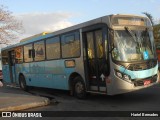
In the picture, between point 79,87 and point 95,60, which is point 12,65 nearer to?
point 79,87

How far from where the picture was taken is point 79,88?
47.0 feet

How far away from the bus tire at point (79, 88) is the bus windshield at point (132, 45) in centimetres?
249

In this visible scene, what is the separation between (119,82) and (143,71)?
1117mm

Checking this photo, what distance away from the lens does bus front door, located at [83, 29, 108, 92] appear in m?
12.7

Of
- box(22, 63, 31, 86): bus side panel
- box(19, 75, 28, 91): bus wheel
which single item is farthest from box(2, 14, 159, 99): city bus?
box(19, 75, 28, 91): bus wheel

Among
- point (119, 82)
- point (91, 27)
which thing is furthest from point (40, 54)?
point (119, 82)

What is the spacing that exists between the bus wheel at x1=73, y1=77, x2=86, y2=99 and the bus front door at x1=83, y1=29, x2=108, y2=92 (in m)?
0.53

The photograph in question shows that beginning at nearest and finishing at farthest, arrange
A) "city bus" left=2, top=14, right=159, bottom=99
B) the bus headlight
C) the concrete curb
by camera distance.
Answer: the bus headlight → "city bus" left=2, top=14, right=159, bottom=99 → the concrete curb

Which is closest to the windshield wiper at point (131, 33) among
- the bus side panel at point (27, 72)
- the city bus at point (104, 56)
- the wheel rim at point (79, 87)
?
the city bus at point (104, 56)

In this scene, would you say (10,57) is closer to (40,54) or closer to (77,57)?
(40,54)

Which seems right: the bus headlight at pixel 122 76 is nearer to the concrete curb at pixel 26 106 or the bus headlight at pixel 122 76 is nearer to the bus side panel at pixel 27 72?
the concrete curb at pixel 26 106

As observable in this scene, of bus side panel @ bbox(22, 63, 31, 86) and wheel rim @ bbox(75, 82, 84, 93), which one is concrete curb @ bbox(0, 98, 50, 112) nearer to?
wheel rim @ bbox(75, 82, 84, 93)

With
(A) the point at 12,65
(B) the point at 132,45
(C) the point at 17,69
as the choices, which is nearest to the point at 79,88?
(B) the point at 132,45

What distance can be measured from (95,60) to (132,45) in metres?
1.56
